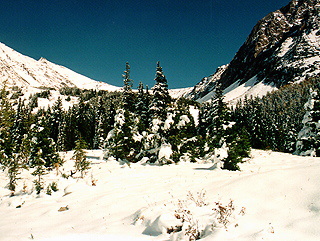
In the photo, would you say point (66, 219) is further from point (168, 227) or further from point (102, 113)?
point (102, 113)

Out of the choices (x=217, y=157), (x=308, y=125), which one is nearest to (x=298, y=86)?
(x=308, y=125)

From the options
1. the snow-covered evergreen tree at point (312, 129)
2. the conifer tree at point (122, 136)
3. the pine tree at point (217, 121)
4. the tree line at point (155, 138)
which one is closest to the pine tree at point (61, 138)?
the tree line at point (155, 138)

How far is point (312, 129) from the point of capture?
22984 mm

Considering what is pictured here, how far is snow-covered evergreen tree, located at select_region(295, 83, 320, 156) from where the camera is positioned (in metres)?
22.4

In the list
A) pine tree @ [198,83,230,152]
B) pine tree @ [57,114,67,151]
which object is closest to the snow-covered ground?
pine tree @ [198,83,230,152]

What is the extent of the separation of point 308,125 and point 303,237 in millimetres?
24686

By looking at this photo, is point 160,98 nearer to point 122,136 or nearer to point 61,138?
point 122,136

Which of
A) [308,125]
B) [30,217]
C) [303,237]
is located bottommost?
[30,217]

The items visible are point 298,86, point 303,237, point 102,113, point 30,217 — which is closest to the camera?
point 303,237

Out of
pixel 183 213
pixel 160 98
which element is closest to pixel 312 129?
pixel 160 98

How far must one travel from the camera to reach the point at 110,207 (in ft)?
24.7

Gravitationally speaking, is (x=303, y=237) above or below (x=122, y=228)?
above

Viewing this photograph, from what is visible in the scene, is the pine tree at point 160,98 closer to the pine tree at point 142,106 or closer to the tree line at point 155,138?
the tree line at point 155,138

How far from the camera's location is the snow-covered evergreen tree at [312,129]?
2239 cm
